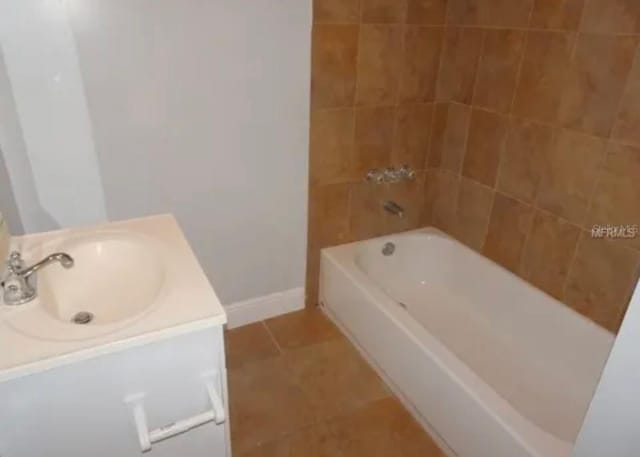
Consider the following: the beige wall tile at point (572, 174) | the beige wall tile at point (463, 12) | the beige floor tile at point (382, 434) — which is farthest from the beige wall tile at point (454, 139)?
the beige floor tile at point (382, 434)

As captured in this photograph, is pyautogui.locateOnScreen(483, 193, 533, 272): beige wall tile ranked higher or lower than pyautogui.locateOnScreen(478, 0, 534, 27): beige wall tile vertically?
lower

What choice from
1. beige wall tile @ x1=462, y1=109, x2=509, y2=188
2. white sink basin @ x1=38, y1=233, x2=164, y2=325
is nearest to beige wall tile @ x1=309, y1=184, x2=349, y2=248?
beige wall tile @ x1=462, y1=109, x2=509, y2=188

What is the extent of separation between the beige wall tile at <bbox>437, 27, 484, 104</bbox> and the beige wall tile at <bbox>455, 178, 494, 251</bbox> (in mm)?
432

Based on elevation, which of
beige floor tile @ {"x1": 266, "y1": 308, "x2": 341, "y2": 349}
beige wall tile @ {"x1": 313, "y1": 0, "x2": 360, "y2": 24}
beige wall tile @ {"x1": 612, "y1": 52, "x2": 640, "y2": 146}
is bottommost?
beige floor tile @ {"x1": 266, "y1": 308, "x2": 341, "y2": 349}

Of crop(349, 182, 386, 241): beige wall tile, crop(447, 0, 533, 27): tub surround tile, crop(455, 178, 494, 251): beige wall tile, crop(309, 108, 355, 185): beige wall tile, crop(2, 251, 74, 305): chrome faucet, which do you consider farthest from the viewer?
crop(349, 182, 386, 241): beige wall tile

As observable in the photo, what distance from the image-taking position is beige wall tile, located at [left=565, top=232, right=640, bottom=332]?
1.65m

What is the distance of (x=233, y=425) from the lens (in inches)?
68.7

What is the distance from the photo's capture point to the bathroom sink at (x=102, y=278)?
1.14 metres

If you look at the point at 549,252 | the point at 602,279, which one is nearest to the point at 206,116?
the point at 549,252

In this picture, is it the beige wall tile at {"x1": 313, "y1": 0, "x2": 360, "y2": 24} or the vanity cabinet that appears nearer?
the vanity cabinet

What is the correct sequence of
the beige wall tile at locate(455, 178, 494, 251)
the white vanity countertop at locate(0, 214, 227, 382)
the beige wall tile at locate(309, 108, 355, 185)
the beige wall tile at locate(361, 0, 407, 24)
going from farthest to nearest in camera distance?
the beige wall tile at locate(455, 178, 494, 251)
the beige wall tile at locate(309, 108, 355, 185)
the beige wall tile at locate(361, 0, 407, 24)
the white vanity countertop at locate(0, 214, 227, 382)

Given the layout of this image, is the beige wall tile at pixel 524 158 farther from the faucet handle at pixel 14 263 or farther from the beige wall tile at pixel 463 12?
the faucet handle at pixel 14 263

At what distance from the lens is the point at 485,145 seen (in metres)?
2.13

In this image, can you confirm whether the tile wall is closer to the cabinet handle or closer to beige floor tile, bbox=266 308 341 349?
beige floor tile, bbox=266 308 341 349
